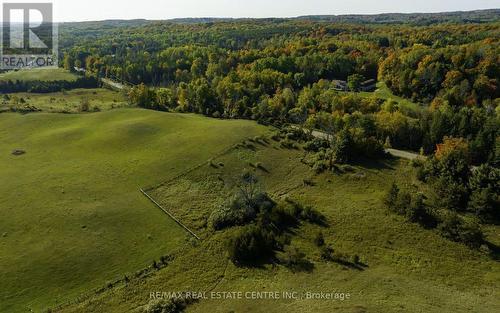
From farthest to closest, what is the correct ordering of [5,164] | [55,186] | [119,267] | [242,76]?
[242,76] < [5,164] < [55,186] < [119,267]

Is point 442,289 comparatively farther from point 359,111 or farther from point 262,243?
point 359,111

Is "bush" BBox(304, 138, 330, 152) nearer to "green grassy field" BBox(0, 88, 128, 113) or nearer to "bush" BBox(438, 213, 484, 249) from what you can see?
"bush" BBox(438, 213, 484, 249)

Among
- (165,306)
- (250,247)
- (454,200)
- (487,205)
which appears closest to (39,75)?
(250,247)

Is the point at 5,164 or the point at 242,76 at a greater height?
the point at 242,76

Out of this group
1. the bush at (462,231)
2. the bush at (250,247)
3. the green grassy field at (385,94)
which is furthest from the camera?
the green grassy field at (385,94)

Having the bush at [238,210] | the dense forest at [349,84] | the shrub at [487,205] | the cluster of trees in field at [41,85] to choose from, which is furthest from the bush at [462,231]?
the cluster of trees in field at [41,85]

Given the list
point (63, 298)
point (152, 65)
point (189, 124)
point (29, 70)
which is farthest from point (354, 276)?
point (29, 70)

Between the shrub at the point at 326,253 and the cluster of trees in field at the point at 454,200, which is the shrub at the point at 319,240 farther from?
the cluster of trees in field at the point at 454,200
